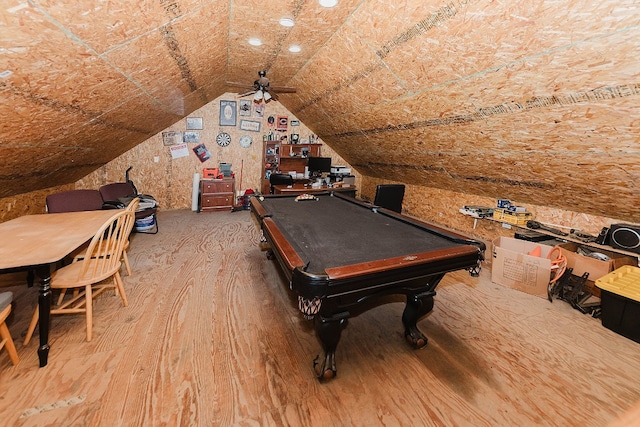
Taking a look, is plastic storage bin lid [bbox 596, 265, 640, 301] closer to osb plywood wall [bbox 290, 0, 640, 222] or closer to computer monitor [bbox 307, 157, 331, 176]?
osb plywood wall [bbox 290, 0, 640, 222]

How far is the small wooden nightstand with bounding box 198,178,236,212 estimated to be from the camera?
5.80 m

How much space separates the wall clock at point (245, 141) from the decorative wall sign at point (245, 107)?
0.53 meters

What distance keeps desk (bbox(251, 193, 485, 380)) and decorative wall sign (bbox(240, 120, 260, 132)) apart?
4490 mm

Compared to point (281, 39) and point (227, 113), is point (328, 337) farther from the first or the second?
point (227, 113)

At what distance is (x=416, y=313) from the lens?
6.47 ft

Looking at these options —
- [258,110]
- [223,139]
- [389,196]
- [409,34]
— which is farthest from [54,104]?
[258,110]

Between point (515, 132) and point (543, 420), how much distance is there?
2.40 m

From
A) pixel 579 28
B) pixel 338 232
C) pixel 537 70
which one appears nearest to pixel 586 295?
pixel 537 70

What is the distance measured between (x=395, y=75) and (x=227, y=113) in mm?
4461

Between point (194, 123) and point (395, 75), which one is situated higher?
point (395, 75)

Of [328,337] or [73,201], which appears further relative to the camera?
[73,201]

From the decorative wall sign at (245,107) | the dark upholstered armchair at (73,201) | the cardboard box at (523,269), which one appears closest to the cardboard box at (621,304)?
the cardboard box at (523,269)

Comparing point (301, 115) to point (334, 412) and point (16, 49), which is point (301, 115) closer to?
point (16, 49)

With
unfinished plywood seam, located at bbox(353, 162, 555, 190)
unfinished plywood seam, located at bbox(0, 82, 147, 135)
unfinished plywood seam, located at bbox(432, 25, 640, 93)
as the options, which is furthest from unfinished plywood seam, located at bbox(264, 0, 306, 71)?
unfinished plywood seam, located at bbox(353, 162, 555, 190)
